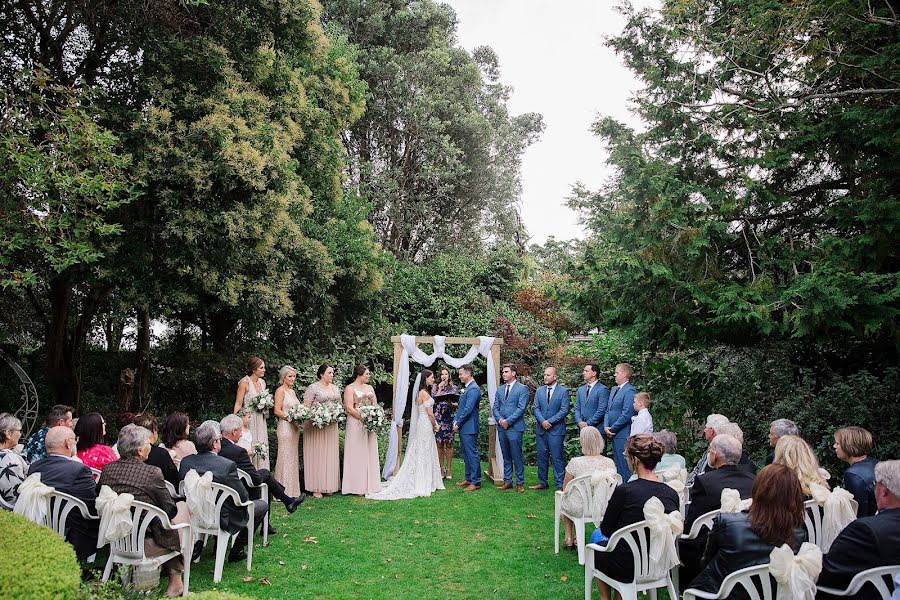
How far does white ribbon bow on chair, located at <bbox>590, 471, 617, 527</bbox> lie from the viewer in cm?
572

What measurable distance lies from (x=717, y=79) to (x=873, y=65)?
165cm

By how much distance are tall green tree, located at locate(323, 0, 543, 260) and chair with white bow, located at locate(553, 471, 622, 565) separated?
1448 centimetres

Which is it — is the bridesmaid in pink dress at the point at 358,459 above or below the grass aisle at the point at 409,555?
above

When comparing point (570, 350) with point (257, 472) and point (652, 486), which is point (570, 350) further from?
point (652, 486)

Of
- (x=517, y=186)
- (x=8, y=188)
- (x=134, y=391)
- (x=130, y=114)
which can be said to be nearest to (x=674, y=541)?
(x=8, y=188)

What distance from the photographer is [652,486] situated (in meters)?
4.38

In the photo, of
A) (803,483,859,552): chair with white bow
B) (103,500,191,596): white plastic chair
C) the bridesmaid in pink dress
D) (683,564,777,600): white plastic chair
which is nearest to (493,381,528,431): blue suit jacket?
the bridesmaid in pink dress

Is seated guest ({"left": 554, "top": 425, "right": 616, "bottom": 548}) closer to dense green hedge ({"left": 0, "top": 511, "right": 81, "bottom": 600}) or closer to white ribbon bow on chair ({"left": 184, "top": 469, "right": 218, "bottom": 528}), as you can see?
white ribbon bow on chair ({"left": 184, "top": 469, "right": 218, "bottom": 528})

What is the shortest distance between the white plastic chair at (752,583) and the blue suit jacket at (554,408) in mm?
5664

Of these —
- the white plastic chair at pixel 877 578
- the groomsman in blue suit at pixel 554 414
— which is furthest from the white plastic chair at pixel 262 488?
the white plastic chair at pixel 877 578

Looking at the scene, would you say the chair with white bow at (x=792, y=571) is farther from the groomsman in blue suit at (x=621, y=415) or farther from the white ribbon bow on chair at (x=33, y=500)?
the groomsman in blue suit at (x=621, y=415)

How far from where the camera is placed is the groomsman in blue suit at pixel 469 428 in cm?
1004

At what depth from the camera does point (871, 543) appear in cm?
340

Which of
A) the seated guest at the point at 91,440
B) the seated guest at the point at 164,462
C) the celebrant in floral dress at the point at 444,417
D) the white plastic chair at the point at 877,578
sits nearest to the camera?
the white plastic chair at the point at 877,578
